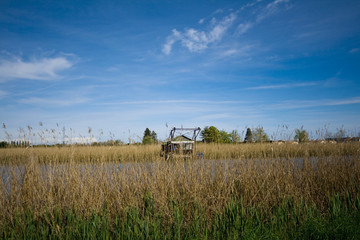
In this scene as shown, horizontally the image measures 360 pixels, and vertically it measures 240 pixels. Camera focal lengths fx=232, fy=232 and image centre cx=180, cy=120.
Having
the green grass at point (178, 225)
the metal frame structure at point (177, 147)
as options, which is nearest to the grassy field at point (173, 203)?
the green grass at point (178, 225)

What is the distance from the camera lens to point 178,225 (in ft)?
9.70

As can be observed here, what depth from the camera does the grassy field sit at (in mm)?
3088

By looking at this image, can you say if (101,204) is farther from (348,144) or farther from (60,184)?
(348,144)

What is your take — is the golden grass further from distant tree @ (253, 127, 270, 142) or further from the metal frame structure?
the metal frame structure

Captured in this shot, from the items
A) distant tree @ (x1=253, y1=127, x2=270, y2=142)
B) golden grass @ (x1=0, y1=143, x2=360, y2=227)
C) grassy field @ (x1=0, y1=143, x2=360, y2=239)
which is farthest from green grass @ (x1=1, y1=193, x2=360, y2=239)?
distant tree @ (x1=253, y1=127, x2=270, y2=142)

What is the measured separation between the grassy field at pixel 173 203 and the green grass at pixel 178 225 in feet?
0.04

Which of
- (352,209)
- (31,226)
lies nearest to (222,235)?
(31,226)

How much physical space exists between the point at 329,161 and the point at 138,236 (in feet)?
15.5

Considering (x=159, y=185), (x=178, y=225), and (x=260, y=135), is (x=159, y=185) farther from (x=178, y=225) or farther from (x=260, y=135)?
(x=260, y=135)

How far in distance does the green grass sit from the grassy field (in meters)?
0.01

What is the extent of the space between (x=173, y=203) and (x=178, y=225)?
74 cm

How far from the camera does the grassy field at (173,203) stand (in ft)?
10.1

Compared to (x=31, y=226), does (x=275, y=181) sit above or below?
above

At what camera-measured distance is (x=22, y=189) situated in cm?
389
